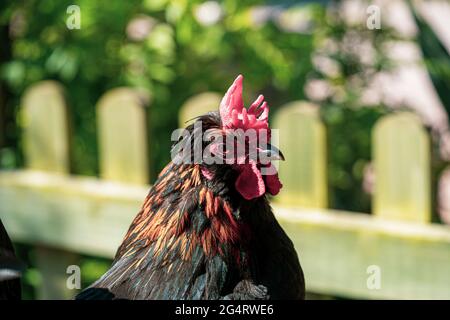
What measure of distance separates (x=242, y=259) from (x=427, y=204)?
3.45ft

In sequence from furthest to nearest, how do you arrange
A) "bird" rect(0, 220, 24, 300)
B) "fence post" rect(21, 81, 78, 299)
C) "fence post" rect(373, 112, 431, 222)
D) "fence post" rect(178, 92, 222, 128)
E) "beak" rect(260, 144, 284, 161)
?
"fence post" rect(21, 81, 78, 299) < "fence post" rect(178, 92, 222, 128) < "fence post" rect(373, 112, 431, 222) < "beak" rect(260, 144, 284, 161) < "bird" rect(0, 220, 24, 300)

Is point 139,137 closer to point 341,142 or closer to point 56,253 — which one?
point 56,253

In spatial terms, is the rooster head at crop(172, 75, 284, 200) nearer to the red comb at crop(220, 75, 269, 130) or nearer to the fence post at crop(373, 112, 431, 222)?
the red comb at crop(220, 75, 269, 130)

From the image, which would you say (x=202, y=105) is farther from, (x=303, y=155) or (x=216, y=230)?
(x=216, y=230)

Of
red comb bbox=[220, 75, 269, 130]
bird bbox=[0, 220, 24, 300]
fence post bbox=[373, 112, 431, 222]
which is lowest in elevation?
bird bbox=[0, 220, 24, 300]

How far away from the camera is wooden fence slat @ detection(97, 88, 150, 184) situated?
375 cm

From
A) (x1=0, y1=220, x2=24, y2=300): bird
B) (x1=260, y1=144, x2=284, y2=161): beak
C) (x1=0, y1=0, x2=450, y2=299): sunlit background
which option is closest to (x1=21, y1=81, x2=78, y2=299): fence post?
(x1=0, y1=0, x2=450, y2=299): sunlit background

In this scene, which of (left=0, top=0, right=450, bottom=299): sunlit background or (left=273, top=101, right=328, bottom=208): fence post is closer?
(left=273, top=101, right=328, bottom=208): fence post

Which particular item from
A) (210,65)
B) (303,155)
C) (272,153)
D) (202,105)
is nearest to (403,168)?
(303,155)

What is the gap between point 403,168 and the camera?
11.0 ft

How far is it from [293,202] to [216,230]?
3.49 ft

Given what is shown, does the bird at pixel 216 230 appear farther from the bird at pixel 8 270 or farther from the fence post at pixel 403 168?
Answer: the fence post at pixel 403 168

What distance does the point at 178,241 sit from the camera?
8.22ft

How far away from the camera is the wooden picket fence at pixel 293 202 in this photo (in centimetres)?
332
